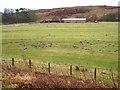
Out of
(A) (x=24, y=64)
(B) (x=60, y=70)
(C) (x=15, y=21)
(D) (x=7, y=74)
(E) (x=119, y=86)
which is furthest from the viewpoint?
(C) (x=15, y=21)

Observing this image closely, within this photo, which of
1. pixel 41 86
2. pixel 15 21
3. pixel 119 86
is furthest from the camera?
pixel 15 21

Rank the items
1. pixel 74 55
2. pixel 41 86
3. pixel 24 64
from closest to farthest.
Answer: pixel 41 86
pixel 24 64
pixel 74 55

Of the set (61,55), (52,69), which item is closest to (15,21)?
(61,55)

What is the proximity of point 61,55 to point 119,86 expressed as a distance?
23997 mm

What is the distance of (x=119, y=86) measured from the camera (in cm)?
1978

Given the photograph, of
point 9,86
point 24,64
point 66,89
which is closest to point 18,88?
point 9,86

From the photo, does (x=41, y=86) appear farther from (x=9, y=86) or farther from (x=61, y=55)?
(x=61, y=55)

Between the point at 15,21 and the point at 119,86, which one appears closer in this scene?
the point at 119,86

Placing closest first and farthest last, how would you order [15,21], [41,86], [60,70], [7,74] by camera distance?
[41,86] < [7,74] < [60,70] < [15,21]

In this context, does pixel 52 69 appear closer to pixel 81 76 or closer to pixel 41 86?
pixel 81 76

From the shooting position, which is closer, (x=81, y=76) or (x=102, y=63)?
(x=81, y=76)

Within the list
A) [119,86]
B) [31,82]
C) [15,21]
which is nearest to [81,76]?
[31,82]

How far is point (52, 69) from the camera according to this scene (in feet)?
100

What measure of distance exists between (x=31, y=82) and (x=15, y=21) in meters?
178
